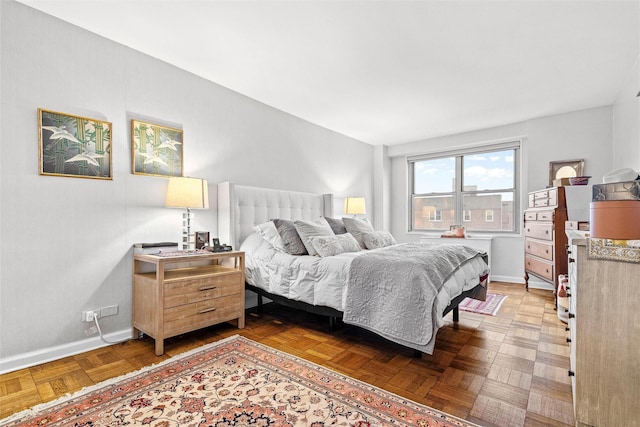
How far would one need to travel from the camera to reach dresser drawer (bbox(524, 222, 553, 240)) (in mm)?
3693

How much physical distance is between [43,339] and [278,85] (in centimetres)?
301

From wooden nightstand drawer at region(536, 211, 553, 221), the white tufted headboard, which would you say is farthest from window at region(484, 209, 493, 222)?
the white tufted headboard

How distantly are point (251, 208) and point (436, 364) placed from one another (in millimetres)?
2410

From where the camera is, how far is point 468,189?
5551mm

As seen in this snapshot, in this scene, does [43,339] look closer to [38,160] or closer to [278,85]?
[38,160]

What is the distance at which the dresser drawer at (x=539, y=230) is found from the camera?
3.69 meters

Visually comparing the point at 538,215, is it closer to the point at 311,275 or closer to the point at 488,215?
the point at 488,215

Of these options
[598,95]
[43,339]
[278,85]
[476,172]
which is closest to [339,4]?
[278,85]

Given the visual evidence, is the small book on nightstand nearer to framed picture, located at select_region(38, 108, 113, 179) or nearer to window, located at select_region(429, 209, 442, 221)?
framed picture, located at select_region(38, 108, 113, 179)

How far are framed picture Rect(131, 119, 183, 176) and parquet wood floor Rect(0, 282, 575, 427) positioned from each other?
1.50 metres

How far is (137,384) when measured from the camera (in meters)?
1.87

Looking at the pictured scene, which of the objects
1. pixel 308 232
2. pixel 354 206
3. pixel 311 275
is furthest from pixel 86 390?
pixel 354 206

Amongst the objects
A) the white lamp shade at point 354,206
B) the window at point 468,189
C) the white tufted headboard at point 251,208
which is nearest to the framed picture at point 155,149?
the white tufted headboard at point 251,208

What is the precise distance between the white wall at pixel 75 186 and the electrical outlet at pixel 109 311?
0.04 m
